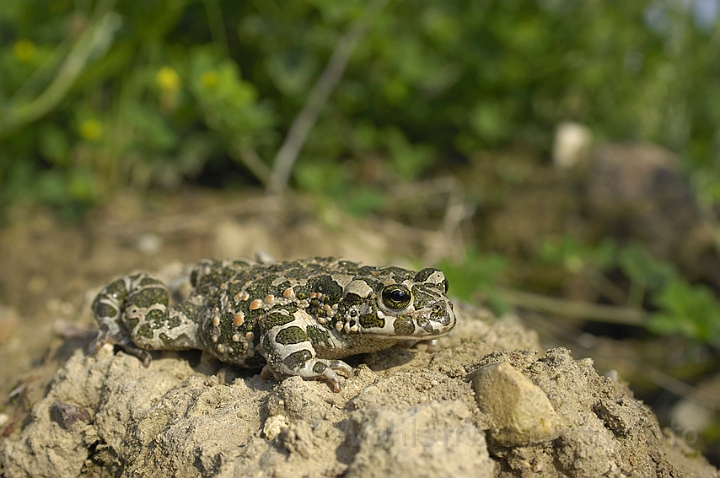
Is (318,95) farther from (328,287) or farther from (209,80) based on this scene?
(328,287)

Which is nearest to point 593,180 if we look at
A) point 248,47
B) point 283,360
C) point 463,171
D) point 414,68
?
point 463,171

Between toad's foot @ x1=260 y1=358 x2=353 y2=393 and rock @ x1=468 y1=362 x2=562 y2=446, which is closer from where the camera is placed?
rock @ x1=468 y1=362 x2=562 y2=446

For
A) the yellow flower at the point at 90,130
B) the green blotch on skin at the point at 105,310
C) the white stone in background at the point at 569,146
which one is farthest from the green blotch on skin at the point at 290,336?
the white stone in background at the point at 569,146

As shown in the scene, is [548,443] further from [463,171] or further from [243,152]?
[463,171]

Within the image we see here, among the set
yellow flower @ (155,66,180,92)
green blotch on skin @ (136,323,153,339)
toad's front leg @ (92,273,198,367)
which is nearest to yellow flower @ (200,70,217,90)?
yellow flower @ (155,66,180,92)

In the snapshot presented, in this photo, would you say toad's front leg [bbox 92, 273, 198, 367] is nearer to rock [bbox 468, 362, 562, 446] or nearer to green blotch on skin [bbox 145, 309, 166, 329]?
green blotch on skin [bbox 145, 309, 166, 329]
